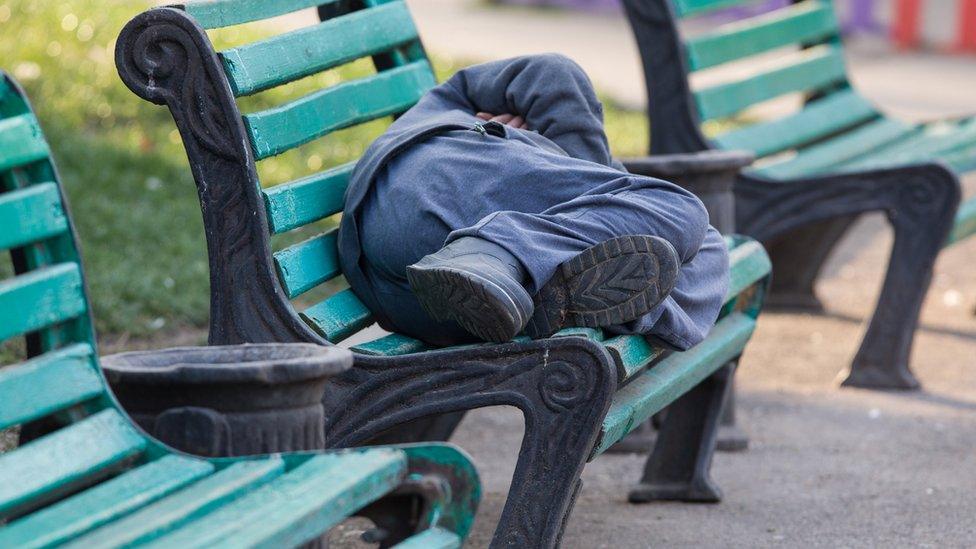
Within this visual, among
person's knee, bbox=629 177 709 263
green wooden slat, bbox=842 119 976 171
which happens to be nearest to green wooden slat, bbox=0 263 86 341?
person's knee, bbox=629 177 709 263

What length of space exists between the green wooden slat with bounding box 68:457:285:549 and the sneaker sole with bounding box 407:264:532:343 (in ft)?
Answer: 1.63

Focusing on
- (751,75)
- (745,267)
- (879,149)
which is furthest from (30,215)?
(879,149)

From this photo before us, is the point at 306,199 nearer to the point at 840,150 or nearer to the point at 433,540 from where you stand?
the point at 433,540

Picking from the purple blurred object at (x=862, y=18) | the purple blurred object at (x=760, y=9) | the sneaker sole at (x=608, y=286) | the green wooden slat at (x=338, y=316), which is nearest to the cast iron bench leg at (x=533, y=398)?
the sneaker sole at (x=608, y=286)

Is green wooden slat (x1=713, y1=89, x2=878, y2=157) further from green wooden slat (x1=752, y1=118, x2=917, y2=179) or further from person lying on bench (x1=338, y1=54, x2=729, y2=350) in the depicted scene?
person lying on bench (x1=338, y1=54, x2=729, y2=350)

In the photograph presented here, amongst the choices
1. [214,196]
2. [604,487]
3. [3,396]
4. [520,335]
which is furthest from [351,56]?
[3,396]

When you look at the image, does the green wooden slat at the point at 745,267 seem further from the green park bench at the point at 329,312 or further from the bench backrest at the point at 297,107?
the bench backrest at the point at 297,107

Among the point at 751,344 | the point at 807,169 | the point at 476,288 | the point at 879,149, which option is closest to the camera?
the point at 476,288

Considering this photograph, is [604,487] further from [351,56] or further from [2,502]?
[2,502]

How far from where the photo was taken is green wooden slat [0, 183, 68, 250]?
2229 millimetres

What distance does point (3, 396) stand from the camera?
2158mm

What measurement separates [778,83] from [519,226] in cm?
302

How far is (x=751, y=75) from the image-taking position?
5.36m

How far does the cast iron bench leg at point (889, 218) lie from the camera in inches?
183
